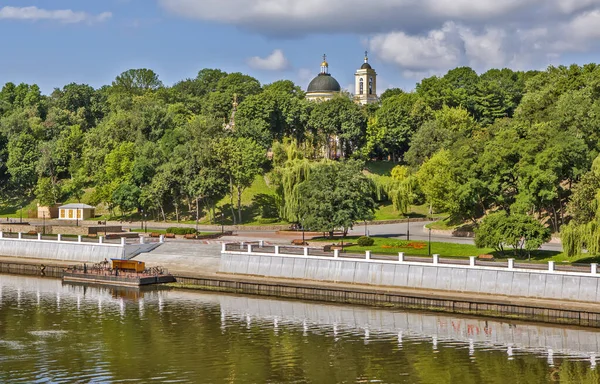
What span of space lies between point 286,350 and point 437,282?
1700cm

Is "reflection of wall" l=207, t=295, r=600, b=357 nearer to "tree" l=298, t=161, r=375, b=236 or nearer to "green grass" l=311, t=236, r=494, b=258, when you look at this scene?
"green grass" l=311, t=236, r=494, b=258

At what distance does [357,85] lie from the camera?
18350 cm

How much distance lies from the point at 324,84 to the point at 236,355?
5415 inches

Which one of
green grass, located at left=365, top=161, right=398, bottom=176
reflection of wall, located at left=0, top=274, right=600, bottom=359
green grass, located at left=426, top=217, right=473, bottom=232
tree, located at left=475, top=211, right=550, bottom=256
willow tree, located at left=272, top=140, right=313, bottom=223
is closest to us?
reflection of wall, located at left=0, top=274, right=600, bottom=359

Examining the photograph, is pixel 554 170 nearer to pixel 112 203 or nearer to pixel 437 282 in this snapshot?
pixel 437 282

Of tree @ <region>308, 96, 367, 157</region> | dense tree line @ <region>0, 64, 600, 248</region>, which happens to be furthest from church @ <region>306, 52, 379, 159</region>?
tree @ <region>308, 96, 367, 157</region>

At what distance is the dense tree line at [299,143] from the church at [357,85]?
2341 cm

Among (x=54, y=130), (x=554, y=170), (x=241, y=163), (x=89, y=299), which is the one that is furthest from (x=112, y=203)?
(x=554, y=170)

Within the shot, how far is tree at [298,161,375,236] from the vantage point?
3019 inches

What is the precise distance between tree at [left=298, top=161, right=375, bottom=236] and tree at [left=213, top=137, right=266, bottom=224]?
79.3 feet

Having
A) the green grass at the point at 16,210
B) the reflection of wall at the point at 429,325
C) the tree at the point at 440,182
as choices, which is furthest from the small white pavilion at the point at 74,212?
the reflection of wall at the point at 429,325

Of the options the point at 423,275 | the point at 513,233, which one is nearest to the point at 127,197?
the point at 423,275

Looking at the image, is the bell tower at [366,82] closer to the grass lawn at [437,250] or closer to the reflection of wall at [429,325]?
the grass lawn at [437,250]

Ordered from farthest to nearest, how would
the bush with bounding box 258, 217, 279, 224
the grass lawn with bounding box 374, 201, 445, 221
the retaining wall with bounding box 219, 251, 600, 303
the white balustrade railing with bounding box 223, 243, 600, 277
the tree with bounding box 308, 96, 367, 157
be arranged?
the tree with bounding box 308, 96, 367, 157, the grass lawn with bounding box 374, 201, 445, 221, the bush with bounding box 258, 217, 279, 224, the white balustrade railing with bounding box 223, 243, 600, 277, the retaining wall with bounding box 219, 251, 600, 303
